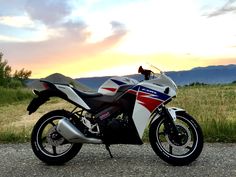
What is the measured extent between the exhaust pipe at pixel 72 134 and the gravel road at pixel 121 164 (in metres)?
0.31

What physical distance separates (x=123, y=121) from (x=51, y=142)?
99cm

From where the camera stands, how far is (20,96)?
2930cm

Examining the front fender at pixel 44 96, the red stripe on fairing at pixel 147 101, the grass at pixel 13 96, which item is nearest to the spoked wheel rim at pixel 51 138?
the front fender at pixel 44 96

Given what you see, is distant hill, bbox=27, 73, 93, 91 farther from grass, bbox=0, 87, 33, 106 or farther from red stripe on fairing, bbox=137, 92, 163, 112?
grass, bbox=0, 87, 33, 106

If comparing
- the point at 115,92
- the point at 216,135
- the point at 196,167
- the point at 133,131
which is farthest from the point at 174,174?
the point at 216,135

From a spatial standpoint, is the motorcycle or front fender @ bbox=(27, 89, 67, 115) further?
front fender @ bbox=(27, 89, 67, 115)

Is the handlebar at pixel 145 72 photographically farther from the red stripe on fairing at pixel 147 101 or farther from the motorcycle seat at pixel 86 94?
the motorcycle seat at pixel 86 94

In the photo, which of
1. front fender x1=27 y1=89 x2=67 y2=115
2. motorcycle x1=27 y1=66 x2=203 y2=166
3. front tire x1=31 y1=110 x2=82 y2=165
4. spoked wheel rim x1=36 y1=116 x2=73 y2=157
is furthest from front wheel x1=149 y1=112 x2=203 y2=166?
front fender x1=27 y1=89 x2=67 y2=115

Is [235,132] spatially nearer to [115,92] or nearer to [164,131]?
[164,131]

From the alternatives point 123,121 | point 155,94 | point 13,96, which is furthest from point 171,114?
point 13,96

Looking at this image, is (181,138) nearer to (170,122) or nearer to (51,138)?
(170,122)

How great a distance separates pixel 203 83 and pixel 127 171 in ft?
96.3

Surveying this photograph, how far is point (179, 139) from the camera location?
616 cm

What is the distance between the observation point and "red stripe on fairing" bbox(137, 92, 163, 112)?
6.12m
